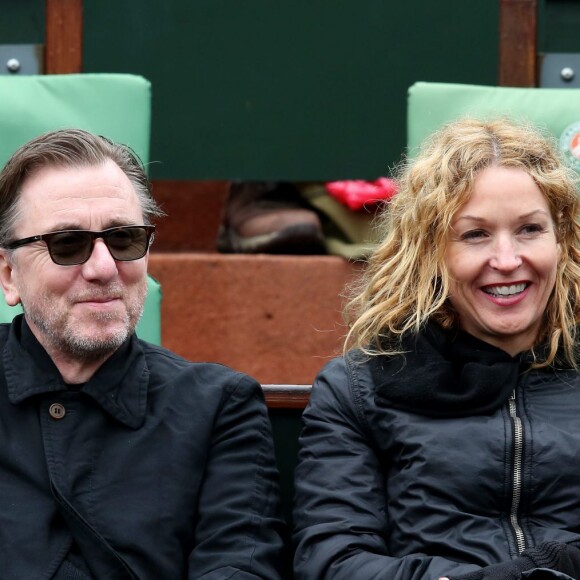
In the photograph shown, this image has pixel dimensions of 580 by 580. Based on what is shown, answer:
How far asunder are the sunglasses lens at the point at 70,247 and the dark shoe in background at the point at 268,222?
1575 millimetres

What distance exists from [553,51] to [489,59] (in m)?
0.18

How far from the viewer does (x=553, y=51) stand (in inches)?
138

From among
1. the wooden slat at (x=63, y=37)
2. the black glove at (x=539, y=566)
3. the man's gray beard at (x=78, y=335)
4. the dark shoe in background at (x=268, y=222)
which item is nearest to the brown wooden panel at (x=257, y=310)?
the dark shoe in background at (x=268, y=222)

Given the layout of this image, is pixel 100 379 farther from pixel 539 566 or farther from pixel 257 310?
pixel 257 310

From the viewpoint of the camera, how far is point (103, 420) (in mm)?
2129

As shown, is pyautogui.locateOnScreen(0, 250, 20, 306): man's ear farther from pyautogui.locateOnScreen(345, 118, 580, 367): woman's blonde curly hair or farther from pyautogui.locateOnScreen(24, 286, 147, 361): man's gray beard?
pyautogui.locateOnScreen(345, 118, 580, 367): woman's blonde curly hair

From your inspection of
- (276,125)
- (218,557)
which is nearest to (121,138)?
(276,125)

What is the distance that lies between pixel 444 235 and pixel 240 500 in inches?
23.1

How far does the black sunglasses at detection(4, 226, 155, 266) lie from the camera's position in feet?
7.04

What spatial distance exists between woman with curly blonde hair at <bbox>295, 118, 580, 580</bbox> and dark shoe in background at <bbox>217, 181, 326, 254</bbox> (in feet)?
4.29

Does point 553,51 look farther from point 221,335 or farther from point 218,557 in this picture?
point 218,557

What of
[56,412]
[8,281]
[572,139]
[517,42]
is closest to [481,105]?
[572,139]

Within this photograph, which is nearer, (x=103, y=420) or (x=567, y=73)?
(x=103, y=420)

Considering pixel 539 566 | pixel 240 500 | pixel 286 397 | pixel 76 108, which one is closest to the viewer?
pixel 539 566
